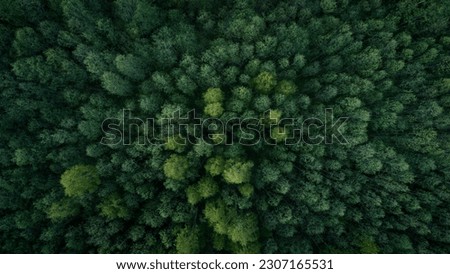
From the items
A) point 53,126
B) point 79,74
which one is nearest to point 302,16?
point 79,74

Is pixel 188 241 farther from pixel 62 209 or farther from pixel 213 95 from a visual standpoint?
→ pixel 213 95

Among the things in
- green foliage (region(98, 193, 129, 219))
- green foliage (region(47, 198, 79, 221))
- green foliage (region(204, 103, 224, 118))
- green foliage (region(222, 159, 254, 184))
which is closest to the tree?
green foliage (region(204, 103, 224, 118))

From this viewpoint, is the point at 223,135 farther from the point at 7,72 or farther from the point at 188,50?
the point at 7,72

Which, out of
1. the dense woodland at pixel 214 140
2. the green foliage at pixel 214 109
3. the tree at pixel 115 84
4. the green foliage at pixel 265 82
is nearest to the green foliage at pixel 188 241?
the dense woodland at pixel 214 140

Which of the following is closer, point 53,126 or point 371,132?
point 53,126

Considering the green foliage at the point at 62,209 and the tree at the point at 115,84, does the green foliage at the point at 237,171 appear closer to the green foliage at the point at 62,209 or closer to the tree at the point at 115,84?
the tree at the point at 115,84

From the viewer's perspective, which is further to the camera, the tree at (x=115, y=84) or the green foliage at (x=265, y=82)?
the green foliage at (x=265, y=82)

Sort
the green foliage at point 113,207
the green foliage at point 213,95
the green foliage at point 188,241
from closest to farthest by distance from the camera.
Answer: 1. the green foliage at point 188,241
2. the green foliage at point 113,207
3. the green foliage at point 213,95
